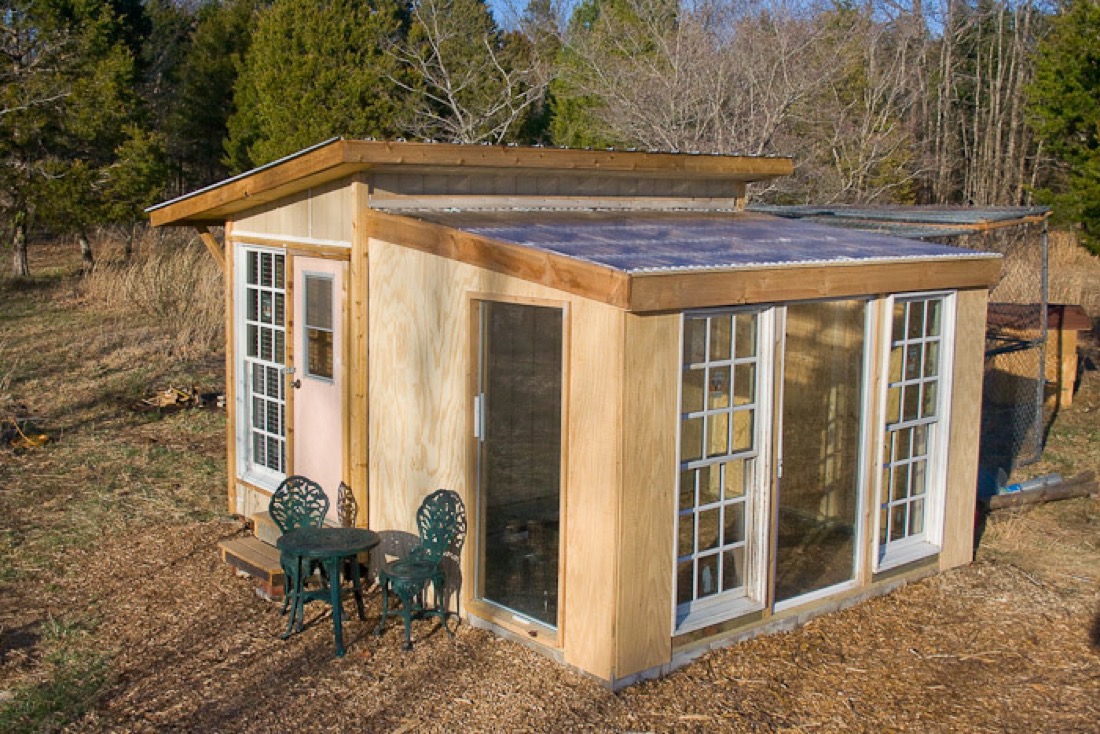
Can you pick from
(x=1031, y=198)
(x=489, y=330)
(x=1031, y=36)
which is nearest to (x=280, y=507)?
(x=489, y=330)

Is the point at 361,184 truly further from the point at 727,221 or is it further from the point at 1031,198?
the point at 1031,198

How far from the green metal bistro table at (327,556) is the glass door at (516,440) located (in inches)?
26.4

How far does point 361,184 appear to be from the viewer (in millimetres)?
6445

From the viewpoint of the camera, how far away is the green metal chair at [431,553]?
5.94 m

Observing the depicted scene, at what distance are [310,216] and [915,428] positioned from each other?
3927 mm

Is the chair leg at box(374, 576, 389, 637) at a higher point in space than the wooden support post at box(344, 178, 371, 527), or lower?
lower

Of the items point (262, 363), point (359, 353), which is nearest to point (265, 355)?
point (262, 363)

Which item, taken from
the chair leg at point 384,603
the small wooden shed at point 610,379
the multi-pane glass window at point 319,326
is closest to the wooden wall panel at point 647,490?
the small wooden shed at point 610,379

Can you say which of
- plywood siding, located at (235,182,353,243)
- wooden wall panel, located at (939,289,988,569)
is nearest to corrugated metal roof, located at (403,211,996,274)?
wooden wall panel, located at (939,289,988,569)

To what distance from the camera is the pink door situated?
6887 millimetres

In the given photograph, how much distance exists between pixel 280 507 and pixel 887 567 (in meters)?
3.61

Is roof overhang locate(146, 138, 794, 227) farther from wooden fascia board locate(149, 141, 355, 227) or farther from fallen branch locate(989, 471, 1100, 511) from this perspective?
fallen branch locate(989, 471, 1100, 511)

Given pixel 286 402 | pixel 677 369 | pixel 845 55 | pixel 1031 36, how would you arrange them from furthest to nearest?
pixel 1031 36, pixel 845 55, pixel 286 402, pixel 677 369

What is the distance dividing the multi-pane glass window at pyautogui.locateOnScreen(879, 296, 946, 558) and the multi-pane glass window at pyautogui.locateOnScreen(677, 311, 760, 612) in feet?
3.48
